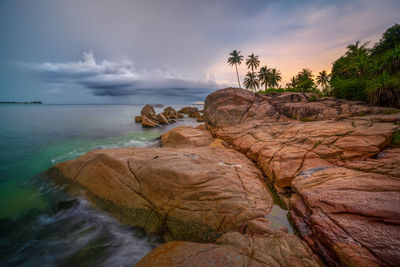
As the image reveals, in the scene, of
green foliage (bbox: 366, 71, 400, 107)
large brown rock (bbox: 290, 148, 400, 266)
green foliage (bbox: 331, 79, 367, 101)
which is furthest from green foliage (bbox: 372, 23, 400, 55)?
large brown rock (bbox: 290, 148, 400, 266)

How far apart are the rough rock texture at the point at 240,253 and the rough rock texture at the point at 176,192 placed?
2.82 feet

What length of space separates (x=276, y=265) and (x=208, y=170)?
325 cm

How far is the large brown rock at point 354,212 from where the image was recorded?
273 cm

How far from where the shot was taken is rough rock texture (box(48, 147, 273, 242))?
4312 millimetres

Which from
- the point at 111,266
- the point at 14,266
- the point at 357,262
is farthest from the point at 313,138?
the point at 14,266

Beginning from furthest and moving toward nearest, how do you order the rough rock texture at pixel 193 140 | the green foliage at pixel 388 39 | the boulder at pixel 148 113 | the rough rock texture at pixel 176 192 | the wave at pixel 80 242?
the boulder at pixel 148 113 < the green foliage at pixel 388 39 < the rough rock texture at pixel 193 140 < the rough rock texture at pixel 176 192 < the wave at pixel 80 242

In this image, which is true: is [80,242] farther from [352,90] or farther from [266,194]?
[352,90]

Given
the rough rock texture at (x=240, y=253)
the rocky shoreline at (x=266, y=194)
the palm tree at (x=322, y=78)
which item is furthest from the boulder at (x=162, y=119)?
the palm tree at (x=322, y=78)

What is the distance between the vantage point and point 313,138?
684 cm

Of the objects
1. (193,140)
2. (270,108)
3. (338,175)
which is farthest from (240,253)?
(270,108)

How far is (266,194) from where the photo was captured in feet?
17.7

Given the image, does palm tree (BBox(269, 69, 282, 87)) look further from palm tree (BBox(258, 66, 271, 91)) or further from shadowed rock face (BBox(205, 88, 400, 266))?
shadowed rock face (BBox(205, 88, 400, 266))

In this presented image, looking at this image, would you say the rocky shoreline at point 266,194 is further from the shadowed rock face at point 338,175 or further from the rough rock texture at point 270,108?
the rough rock texture at point 270,108

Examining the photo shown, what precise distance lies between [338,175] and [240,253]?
14.0 feet
